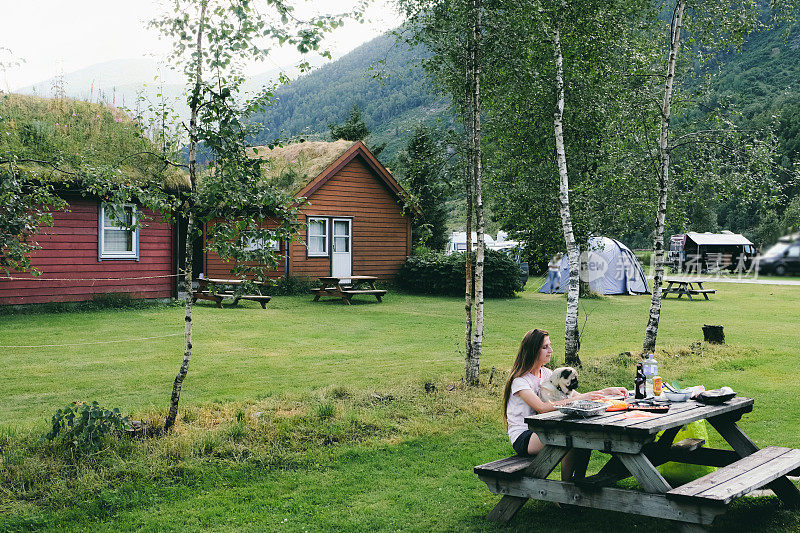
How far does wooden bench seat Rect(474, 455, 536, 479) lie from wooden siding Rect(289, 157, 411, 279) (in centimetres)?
1885

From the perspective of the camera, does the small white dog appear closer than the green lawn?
No

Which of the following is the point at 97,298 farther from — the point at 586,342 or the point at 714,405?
the point at 714,405

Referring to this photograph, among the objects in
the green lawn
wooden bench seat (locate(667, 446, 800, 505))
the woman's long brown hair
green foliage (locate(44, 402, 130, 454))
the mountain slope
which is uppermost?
the mountain slope

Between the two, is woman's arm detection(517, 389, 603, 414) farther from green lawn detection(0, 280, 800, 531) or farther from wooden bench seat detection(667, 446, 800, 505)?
wooden bench seat detection(667, 446, 800, 505)

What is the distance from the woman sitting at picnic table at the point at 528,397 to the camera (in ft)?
16.7

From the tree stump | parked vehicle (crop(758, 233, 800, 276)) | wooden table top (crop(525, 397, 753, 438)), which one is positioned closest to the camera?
parked vehicle (crop(758, 233, 800, 276))

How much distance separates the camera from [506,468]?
4.80m

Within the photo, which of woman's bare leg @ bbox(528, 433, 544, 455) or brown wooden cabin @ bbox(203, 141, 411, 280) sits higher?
brown wooden cabin @ bbox(203, 141, 411, 280)

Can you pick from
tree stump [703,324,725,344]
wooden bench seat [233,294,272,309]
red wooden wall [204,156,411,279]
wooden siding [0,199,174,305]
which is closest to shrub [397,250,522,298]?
red wooden wall [204,156,411,279]

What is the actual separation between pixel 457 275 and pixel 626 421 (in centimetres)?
1966

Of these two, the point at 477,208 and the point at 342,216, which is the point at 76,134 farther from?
the point at 477,208

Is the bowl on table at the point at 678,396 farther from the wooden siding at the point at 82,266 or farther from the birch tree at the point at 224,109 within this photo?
the wooden siding at the point at 82,266

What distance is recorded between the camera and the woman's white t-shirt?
5211 mm

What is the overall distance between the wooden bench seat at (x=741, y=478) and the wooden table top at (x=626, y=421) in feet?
1.23
